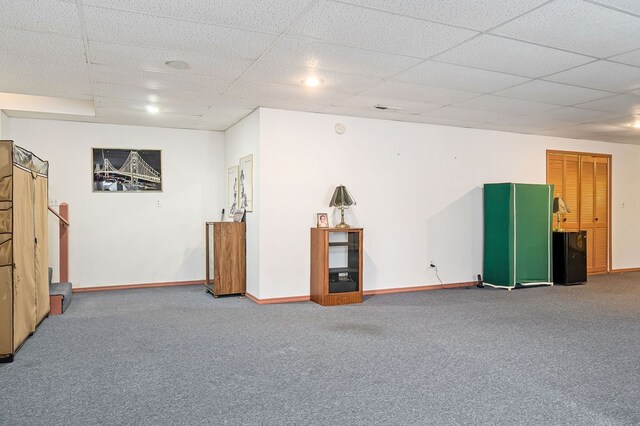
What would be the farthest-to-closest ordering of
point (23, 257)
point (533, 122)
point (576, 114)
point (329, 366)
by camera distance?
1. point (533, 122)
2. point (576, 114)
3. point (23, 257)
4. point (329, 366)

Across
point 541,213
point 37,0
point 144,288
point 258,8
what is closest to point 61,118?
point 144,288

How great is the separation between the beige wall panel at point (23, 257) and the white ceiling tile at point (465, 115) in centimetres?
471

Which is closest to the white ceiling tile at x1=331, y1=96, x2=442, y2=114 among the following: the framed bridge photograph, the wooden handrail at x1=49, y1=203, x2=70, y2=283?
the framed bridge photograph

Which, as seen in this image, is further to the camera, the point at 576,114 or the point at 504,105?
the point at 576,114

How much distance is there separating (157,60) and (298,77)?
1.30m

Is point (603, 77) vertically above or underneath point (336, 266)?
above

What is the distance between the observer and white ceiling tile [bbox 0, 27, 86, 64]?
11.4ft

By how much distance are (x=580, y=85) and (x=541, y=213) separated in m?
2.93

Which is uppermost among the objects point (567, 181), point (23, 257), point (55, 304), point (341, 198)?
point (567, 181)

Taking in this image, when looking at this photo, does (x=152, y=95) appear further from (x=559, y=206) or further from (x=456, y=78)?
(x=559, y=206)

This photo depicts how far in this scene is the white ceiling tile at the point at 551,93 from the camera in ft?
16.1

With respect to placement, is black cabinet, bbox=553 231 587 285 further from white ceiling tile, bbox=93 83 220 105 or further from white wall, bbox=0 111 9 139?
white wall, bbox=0 111 9 139

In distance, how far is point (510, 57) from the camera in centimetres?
398

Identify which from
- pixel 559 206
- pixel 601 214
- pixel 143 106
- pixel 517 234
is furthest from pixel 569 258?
pixel 143 106
